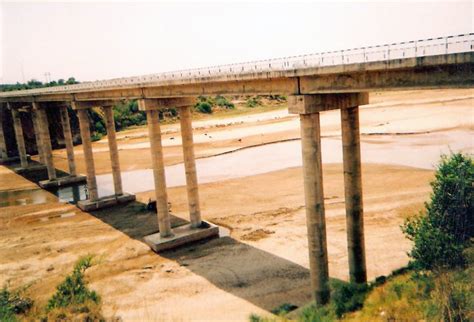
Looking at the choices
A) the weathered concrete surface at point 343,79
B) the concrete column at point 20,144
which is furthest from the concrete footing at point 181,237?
the concrete column at point 20,144

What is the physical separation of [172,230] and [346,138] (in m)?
15.0

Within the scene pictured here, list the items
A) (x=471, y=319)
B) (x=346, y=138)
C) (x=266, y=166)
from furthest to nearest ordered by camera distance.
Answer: (x=266, y=166), (x=346, y=138), (x=471, y=319)

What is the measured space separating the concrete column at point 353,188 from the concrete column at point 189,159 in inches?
490

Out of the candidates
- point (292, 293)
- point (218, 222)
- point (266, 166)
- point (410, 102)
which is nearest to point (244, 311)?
point (292, 293)

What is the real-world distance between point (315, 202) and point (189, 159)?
511 inches

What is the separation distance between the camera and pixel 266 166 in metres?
48.2

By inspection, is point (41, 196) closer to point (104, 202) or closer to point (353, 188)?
point (104, 202)

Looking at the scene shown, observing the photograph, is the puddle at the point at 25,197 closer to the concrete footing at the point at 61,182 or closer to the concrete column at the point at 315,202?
the concrete footing at the point at 61,182

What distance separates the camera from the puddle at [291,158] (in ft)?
145

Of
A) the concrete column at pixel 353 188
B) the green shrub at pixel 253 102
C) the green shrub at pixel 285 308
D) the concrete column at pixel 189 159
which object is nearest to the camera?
the green shrub at pixel 285 308

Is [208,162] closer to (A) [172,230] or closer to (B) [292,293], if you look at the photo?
(A) [172,230]

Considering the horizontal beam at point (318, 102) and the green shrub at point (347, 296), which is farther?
the horizontal beam at point (318, 102)

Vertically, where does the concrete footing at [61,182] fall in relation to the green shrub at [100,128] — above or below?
below

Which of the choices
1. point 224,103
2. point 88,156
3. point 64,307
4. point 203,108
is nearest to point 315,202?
point 64,307
